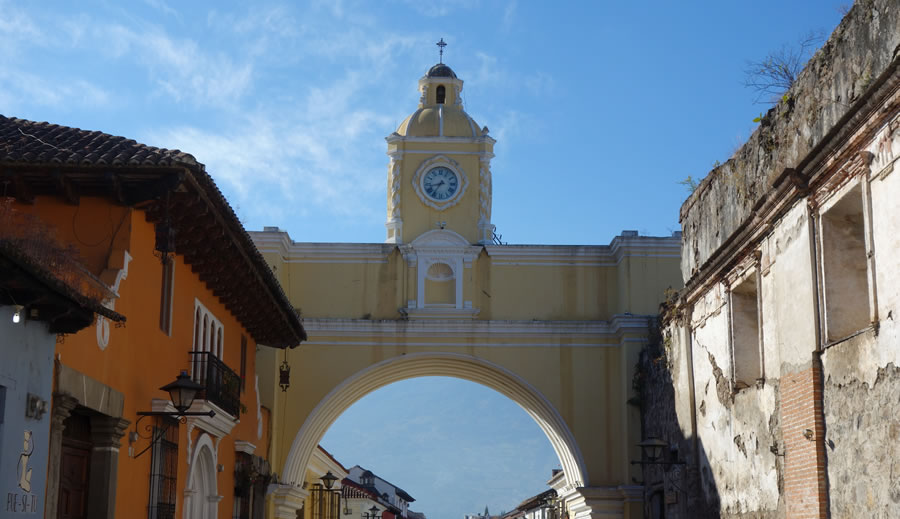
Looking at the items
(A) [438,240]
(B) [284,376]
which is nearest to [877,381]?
(A) [438,240]

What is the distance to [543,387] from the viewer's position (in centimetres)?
2652

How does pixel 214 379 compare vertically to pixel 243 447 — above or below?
above

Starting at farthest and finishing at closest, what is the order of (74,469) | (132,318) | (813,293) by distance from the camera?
(132,318) → (74,469) → (813,293)

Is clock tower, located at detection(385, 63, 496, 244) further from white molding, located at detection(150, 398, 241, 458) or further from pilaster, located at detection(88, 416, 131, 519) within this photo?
Result: pilaster, located at detection(88, 416, 131, 519)

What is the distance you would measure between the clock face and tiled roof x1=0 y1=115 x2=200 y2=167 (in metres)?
14.9

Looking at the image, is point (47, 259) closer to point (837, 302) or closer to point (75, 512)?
point (75, 512)

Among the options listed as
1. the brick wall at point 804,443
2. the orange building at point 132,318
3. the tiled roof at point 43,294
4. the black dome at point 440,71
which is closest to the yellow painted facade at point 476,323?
the black dome at point 440,71

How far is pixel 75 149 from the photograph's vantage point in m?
11.9

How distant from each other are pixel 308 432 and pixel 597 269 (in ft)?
23.9

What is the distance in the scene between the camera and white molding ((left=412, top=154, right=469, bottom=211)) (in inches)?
1089

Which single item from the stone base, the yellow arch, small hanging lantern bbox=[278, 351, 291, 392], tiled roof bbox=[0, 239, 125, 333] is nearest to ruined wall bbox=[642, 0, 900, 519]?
tiled roof bbox=[0, 239, 125, 333]

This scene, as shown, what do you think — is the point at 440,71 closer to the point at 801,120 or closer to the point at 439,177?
the point at 439,177

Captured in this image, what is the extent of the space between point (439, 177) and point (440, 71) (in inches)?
121

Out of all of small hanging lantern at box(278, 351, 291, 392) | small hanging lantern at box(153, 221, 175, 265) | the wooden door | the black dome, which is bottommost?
the wooden door
